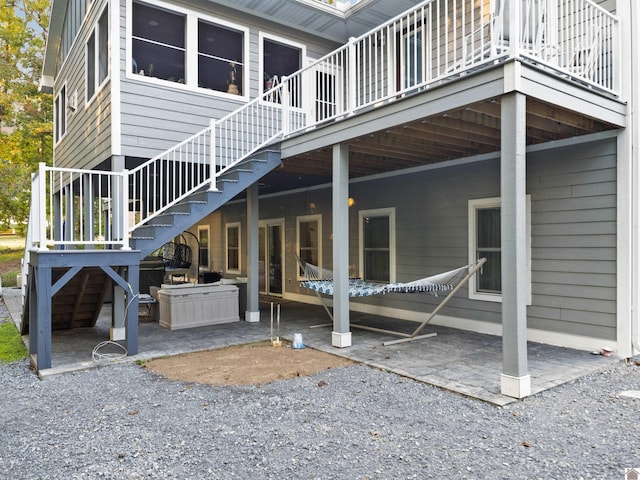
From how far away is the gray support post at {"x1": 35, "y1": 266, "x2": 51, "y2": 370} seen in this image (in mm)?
4488

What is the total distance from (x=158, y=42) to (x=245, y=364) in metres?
5.26

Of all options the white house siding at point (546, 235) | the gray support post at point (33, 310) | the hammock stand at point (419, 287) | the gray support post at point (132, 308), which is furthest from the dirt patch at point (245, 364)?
the white house siding at point (546, 235)

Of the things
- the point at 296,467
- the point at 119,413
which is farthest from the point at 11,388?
the point at 296,467

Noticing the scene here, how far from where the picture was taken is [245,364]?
4793mm

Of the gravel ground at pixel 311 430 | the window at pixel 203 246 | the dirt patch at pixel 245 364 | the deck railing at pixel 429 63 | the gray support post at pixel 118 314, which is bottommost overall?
the gravel ground at pixel 311 430

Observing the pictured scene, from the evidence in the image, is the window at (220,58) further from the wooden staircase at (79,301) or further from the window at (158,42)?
the wooden staircase at (79,301)

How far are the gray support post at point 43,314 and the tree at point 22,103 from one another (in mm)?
12478

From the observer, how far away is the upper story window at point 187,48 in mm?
6609

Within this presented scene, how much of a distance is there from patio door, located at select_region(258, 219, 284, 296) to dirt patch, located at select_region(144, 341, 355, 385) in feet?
16.5

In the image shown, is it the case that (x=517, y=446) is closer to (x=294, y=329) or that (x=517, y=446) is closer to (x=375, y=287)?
(x=375, y=287)

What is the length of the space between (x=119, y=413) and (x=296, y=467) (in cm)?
165

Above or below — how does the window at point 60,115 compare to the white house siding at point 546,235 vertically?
above

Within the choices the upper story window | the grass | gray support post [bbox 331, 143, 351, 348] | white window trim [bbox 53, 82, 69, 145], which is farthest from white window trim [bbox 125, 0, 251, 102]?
the grass

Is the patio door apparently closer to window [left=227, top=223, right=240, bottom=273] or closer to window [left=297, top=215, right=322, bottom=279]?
window [left=297, top=215, right=322, bottom=279]
